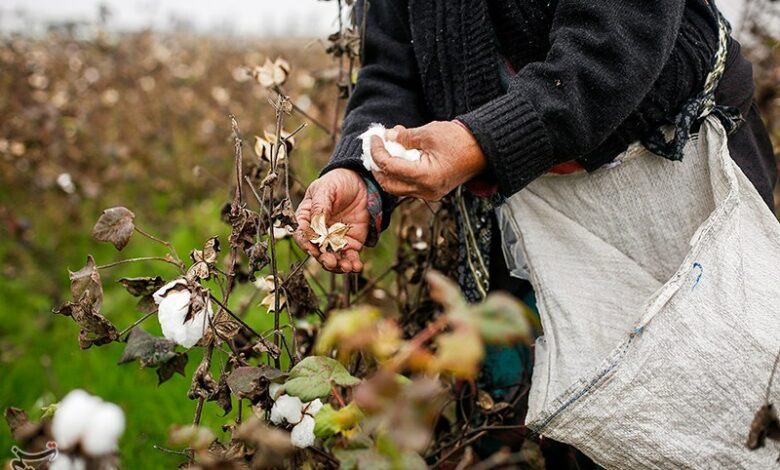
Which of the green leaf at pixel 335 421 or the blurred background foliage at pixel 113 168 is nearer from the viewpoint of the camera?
the green leaf at pixel 335 421

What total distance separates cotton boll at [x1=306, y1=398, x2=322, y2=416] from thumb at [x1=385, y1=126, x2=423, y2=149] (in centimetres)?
39

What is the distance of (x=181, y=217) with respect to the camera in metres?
4.25

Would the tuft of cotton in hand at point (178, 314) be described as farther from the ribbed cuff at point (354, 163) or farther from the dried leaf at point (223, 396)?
the ribbed cuff at point (354, 163)

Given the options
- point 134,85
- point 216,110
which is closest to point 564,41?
point 216,110

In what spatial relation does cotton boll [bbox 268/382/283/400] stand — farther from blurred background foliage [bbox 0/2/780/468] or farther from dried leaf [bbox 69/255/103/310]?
blurred background foliage [bbox 0/2/780/468]

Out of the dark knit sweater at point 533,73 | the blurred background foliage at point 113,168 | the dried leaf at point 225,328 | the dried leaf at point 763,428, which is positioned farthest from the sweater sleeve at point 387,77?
the dried leaf at point 763,428

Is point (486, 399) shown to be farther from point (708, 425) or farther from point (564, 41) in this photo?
point (564, 41)

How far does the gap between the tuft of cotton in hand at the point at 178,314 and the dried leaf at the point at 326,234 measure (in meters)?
0.19

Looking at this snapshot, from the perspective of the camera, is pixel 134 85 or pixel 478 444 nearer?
pixel 478 444

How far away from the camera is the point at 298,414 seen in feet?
3.70

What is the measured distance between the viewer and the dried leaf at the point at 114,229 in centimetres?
126

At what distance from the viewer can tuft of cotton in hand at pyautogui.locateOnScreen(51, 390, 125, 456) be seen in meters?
0.67

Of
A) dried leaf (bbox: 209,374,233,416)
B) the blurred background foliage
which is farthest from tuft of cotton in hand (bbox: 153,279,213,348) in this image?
the blurred background foliage

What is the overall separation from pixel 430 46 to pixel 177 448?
4.13 feet
